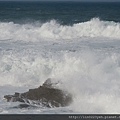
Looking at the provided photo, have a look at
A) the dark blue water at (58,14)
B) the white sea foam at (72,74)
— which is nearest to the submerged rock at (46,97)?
the white sea foam at (72,74)

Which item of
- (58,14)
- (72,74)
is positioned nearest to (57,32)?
(72,74)

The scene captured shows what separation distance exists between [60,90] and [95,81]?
4.80 ft

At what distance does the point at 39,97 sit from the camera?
10281 mm

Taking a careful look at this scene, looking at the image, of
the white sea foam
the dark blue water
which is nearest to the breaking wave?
the white sea foam

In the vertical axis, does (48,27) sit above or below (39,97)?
above

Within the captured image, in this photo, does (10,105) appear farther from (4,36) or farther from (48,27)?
(48,27)

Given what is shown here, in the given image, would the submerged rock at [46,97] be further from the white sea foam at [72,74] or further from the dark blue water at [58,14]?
the dark blue water at [58,14]

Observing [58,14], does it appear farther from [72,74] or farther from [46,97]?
[46,97]

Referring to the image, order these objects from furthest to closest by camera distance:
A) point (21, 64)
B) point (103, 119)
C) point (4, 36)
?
1. point (4, 36)
2. point (21, 64)
3. point (103, 119)

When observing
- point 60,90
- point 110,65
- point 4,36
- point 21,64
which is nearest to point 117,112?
point 60,90

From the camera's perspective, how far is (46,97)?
33.5 ft

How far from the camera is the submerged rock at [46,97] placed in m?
10.1

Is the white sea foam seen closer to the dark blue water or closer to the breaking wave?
the breaking wave

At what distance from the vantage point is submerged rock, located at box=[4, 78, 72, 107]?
1008 cm
